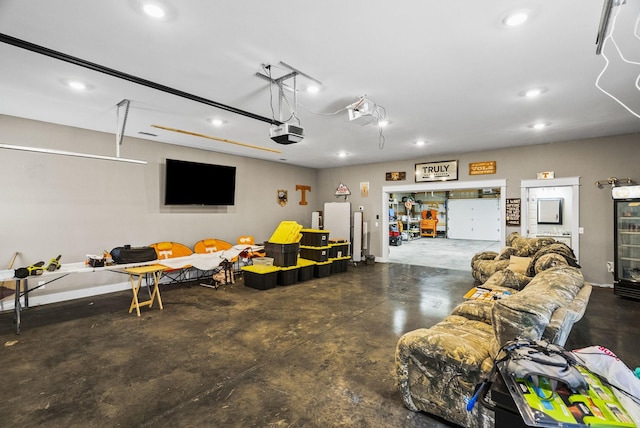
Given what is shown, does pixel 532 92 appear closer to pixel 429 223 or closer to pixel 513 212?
pixel 513 212

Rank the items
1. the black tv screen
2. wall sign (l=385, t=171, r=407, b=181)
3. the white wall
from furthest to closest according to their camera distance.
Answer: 1. wall sign (l=385, t=171, r=407, b=181)
2. the black tv screen
3. the white wall

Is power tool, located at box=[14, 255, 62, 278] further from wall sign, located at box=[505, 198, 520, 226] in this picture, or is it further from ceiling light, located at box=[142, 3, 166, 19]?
wall sign, located at box=[505, 198, 520, 226]

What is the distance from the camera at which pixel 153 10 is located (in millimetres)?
2129

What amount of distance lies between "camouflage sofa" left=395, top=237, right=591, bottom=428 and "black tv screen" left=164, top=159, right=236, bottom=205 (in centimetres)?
550

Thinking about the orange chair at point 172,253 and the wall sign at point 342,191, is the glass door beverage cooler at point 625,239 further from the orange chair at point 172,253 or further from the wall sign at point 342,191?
the orange chair at point 172,253

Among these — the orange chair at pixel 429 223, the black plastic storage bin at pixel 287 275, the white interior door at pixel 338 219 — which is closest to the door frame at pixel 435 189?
the white interior door at pixel 338 219

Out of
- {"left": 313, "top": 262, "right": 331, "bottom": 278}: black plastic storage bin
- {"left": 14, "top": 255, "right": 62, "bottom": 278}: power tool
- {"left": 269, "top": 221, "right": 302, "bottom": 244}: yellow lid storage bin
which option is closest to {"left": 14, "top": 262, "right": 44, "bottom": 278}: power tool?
{"left": 14, "top": 255, "right": 62, "bottom": 278}: power tool

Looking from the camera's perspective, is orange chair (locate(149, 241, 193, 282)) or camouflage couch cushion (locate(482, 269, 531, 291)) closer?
camouflage couch cushion (locate(482, 269, 531, 291))

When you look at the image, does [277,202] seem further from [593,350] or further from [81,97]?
[593,350]

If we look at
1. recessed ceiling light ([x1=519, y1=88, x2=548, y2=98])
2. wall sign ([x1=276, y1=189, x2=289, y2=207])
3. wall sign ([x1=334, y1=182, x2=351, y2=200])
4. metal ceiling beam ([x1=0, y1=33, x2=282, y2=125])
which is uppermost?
recessed ceiling light ([x1=519, y1=88, x2=548, y2=98])

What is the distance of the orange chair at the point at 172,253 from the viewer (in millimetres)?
5887

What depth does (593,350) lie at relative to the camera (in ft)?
4.41

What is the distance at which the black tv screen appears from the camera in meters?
6.08

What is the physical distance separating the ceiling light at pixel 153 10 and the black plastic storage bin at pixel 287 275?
4.53 metres
